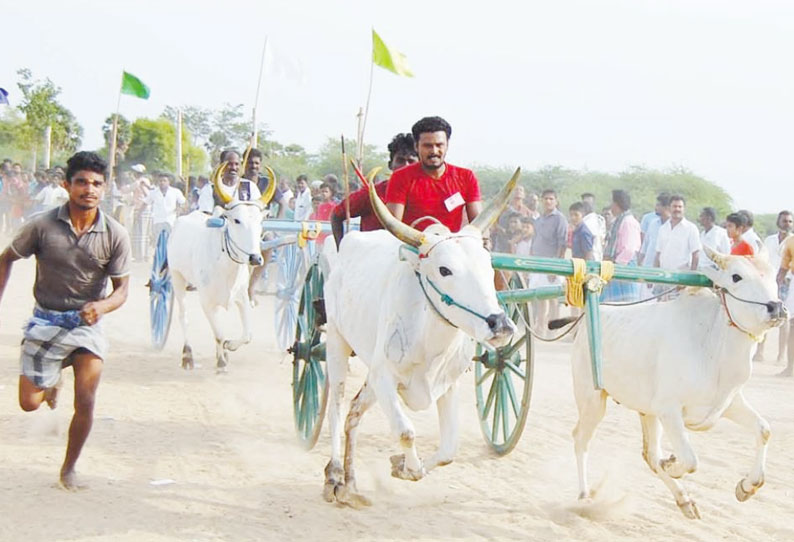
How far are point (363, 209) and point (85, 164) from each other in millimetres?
2136

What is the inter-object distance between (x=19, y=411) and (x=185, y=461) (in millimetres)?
2092

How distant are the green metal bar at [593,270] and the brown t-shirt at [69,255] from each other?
2253 millimetres

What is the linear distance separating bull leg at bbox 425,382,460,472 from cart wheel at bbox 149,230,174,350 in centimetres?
719

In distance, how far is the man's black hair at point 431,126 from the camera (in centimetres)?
625

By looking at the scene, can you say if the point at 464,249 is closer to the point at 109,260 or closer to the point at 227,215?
the point at 109,260

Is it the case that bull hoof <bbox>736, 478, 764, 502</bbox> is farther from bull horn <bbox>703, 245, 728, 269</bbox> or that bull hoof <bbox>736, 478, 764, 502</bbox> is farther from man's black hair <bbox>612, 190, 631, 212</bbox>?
man's black hair <bbox>612, 190, 631, 212</bbox>

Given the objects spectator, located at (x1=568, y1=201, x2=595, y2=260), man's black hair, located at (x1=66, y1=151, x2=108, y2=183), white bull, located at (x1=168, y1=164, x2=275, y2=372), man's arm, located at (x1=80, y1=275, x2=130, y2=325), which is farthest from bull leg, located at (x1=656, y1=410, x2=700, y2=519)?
spectator, located at (x1=568, y1=201, x2=595, y2=260)

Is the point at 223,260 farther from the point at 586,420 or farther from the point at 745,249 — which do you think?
the point at 745,249

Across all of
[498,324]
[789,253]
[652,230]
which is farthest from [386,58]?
[652,230]

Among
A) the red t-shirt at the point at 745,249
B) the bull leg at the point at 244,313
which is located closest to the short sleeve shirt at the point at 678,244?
the bull leg at the point at 244,313

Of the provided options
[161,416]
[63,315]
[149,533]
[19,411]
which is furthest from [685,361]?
[19,411]

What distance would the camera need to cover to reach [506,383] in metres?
7.41

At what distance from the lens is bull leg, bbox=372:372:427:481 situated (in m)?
5.36

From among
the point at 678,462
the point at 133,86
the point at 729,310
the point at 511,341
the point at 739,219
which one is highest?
the point at 133,86
